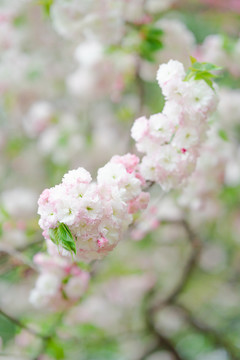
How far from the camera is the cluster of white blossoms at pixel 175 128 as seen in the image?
1084 millimetres

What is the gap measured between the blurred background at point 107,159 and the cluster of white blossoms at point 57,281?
0.06 m

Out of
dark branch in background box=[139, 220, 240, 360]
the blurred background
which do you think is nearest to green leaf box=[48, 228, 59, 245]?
the blurred background

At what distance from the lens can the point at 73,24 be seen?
168 cm

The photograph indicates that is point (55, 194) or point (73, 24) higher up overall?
point (73, 24)

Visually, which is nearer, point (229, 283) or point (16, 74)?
point (16, 74)

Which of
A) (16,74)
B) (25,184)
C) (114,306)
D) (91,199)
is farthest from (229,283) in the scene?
(91,199)

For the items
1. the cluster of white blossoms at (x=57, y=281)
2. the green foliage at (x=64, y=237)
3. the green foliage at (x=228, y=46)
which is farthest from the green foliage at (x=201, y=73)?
the green foliage at (x=228, y=46)

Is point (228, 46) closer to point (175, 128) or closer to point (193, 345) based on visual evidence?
point (175, 128)

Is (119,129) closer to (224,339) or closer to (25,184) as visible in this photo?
(25,184)

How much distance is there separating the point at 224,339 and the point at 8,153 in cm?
155

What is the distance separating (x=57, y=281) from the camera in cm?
140

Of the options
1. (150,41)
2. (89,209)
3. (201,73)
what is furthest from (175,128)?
(150,41)

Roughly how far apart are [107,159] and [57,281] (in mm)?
671

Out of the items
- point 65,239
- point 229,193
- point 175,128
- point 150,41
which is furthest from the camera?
point 229,193
